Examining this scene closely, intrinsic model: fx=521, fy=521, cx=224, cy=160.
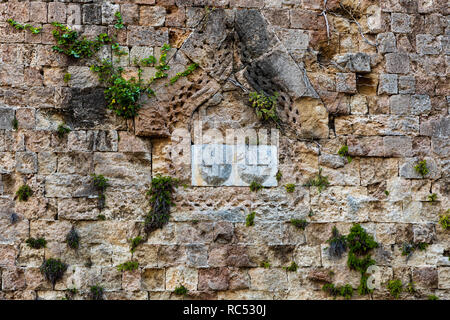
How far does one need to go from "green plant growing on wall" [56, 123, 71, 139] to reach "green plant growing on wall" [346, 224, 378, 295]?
3176 mm

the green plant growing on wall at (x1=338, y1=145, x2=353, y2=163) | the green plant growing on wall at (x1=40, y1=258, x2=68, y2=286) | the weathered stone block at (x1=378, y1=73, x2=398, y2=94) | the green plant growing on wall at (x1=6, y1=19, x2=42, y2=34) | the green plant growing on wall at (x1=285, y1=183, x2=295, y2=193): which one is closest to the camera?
the green plant growing on wall at (x1=40, y1=258, x2=68, y2=286)

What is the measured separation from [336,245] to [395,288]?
778 millimetres

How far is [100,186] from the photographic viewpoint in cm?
536

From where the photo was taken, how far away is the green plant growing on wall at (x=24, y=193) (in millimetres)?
5234

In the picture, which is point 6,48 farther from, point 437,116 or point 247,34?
point 437,116

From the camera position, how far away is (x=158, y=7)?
5.66 metres

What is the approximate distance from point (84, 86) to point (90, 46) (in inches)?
17.0

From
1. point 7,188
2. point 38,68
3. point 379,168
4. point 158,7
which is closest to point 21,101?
point 38,68

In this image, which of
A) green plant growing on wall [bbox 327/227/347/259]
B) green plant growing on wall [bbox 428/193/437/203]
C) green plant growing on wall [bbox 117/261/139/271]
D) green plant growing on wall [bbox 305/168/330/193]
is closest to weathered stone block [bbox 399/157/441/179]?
green plant growing on wall [bbox 428/193/437/203]

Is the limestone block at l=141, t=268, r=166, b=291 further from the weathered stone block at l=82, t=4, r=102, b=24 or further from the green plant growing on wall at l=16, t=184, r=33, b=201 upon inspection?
the weathered stone block at l=82, t=4, r=102, b=24

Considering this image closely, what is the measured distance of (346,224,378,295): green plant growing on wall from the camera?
556 cm

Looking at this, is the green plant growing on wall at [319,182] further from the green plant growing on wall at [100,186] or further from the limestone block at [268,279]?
the green plant growing on wall at [100,186]

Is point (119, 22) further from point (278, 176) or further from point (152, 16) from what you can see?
point (278, 176)

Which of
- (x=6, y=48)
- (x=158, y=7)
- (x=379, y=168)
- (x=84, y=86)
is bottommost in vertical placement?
(x=379, y=168)
